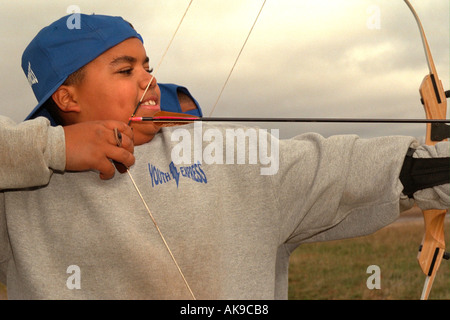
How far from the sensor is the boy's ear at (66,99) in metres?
1.46

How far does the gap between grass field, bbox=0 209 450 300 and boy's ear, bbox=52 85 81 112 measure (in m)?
5.16

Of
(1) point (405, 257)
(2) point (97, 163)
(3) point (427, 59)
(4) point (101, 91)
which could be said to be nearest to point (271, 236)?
(2) point (97, 163)

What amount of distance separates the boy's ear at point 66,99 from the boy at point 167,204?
0.02 metres

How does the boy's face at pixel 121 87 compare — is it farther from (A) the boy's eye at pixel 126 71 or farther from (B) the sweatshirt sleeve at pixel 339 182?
(B) the sweatshirt sleeve at pixel 339 182

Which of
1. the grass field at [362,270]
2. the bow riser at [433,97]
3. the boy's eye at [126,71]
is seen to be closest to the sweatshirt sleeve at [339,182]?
the bow riser at [433,97]

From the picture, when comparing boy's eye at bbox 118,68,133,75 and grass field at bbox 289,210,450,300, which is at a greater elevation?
boy's eye at bbox 118,68,133,75

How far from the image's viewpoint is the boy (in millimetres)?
1331

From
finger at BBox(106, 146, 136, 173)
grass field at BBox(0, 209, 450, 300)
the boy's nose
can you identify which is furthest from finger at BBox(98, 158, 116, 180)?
grass field at BBox(0, 209, 450, 300)

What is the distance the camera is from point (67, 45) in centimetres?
142

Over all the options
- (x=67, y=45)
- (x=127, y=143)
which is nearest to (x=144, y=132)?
(x=127, y=143)

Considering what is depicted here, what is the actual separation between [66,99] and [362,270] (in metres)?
7.75

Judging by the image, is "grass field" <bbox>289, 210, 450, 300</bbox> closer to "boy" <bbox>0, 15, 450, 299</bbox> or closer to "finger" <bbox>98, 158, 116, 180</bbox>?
"boy" <bbox>0, 15, 450, 299</bbox>

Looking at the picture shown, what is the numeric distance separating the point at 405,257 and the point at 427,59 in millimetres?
8122

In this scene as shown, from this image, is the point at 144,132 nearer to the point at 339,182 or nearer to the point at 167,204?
the point at 167,204
